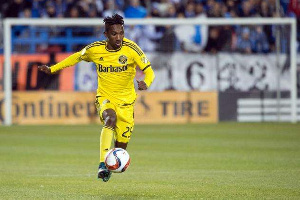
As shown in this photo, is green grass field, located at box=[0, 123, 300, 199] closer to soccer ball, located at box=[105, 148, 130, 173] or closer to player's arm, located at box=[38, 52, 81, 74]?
soccer ball, located at box=[105, 148, 130, 173]

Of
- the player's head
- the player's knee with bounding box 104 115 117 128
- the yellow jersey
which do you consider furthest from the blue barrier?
the player's knee with bounding box 104 115 117 128

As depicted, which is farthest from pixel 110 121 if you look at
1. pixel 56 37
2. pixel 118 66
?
pixel 56 37

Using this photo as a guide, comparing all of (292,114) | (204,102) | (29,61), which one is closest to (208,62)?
(204,102)

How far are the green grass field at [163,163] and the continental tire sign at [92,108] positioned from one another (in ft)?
3.30

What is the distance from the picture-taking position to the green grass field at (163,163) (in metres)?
9.75

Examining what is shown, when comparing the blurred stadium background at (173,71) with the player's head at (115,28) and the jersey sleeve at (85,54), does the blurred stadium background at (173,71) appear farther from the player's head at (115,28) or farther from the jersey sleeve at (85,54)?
the player's head at (115,28)

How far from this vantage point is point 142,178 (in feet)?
37.3

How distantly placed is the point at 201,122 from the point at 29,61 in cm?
530

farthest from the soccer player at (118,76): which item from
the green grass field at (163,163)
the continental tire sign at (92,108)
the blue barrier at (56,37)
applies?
the blue barrier at (56,37)

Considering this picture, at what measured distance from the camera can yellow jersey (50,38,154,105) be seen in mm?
9828

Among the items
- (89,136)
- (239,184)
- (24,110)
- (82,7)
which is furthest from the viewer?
(82,7)

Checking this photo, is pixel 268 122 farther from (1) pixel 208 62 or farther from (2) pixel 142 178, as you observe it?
(2) pixel 142 178

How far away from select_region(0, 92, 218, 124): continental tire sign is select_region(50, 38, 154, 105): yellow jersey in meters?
13.4

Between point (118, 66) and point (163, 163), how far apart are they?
4.06 metres
